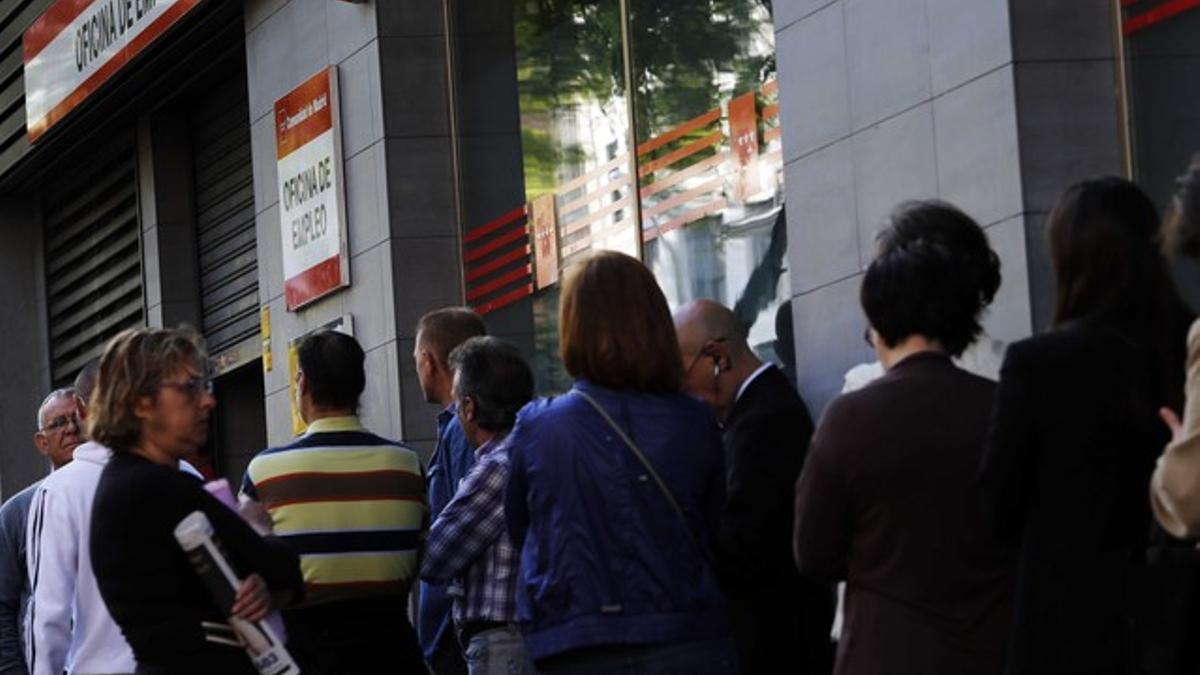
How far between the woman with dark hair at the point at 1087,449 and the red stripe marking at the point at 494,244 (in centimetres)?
786

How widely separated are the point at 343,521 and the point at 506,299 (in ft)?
18.3

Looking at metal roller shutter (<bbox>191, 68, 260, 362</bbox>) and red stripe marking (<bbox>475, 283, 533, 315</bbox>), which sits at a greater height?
metal roller shutter (<bbox>191, 68, 260, 362</bbox>)

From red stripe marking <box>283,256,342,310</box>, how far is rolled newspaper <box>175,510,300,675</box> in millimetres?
7879

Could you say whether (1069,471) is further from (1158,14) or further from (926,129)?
(926,129)

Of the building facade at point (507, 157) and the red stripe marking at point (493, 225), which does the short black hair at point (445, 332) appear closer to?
the building facade at point (507, 157)

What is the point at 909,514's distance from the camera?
18.7 ft

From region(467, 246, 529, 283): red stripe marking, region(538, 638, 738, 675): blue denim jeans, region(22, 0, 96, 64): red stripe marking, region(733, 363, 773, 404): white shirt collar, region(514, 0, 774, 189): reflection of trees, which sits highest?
region(22, 0, 96, 64): red stripe marking

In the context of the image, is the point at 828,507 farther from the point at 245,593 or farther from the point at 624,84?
the point at 624,84

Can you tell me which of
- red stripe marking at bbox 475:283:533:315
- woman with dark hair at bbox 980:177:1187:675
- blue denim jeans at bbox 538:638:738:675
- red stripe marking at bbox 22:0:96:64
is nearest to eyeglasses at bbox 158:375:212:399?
blue denim jeans at bbox 538:638:738:675

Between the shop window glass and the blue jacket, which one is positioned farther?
the shop window glass

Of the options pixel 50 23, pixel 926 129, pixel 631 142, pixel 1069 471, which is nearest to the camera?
pixel 1069 471

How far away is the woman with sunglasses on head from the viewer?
6.25 meters

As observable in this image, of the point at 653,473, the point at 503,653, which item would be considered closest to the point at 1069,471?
the point at 653,473

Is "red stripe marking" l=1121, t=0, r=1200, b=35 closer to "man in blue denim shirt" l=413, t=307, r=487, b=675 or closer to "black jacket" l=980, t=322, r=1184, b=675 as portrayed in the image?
"man in blue denim shirt" l=413, t=307, r=487, b=675
